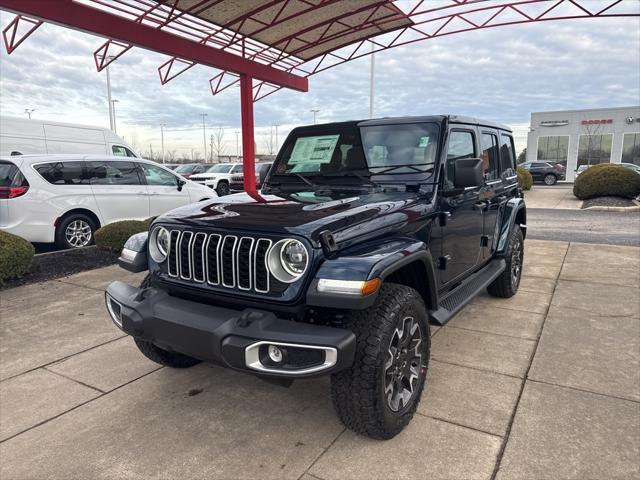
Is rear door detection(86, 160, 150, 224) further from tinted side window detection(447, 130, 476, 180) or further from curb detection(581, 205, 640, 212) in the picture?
curb detection(581, 205, 640, 212)

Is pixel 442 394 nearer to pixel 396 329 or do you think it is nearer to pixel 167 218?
pixel 396 329

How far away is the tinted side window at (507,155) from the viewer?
5.07m

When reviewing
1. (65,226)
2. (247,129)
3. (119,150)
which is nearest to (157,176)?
(65,226)

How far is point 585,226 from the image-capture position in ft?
38.1

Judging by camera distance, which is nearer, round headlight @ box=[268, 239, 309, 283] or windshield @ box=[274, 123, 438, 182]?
round headlight @ box=[268, 239, 309, 283]

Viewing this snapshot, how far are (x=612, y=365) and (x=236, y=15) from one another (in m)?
9.33

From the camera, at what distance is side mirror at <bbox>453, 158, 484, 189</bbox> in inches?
125

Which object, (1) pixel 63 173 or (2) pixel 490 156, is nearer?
(2) pixel 490 156

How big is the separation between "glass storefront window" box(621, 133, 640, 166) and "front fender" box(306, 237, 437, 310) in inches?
1949

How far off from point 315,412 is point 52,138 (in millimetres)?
12307

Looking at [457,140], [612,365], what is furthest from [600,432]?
Result: [457,140]

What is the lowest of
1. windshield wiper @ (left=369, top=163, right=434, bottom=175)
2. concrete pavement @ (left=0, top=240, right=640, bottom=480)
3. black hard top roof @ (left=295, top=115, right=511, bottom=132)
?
concrete pavement @ (left=0, top=240, right=640, bottom=480)

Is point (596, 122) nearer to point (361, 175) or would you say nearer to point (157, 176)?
point (157, 176)

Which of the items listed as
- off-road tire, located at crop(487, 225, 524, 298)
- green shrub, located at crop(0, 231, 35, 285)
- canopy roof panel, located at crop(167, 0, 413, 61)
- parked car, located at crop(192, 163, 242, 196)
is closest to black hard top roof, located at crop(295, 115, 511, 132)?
off-road tire, located at crop(487, 225, 524, 298)
